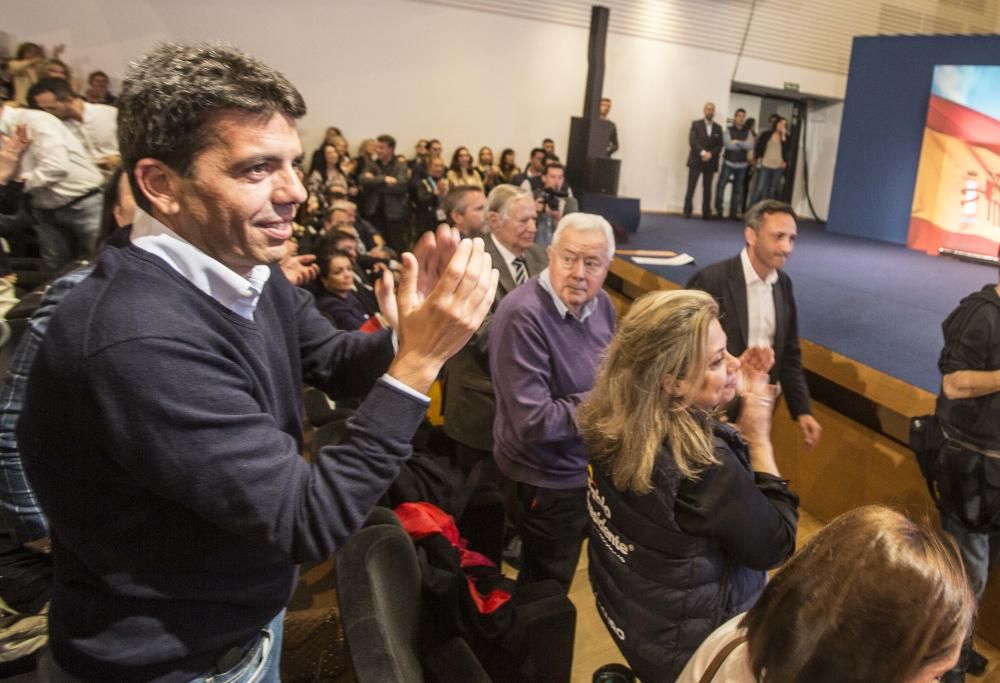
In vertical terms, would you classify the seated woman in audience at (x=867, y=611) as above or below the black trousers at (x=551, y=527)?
above

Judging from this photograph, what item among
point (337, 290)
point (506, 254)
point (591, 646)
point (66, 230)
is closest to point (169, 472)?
point (591, 646)

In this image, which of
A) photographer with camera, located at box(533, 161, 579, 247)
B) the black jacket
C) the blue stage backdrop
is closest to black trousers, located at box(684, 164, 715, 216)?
the blue stage backdrop

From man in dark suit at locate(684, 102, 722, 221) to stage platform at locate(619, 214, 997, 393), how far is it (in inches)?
53.5

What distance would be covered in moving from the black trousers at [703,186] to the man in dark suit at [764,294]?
8.43m

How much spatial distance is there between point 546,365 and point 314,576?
1151mm

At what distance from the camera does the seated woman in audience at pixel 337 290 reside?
315cm

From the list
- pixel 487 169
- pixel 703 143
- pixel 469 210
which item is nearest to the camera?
pixel 469 210

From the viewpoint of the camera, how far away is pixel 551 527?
2088mm

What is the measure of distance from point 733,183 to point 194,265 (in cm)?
1127

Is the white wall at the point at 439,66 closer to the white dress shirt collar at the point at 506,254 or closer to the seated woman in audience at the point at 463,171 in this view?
the seated woman in audience at the point at 463,171

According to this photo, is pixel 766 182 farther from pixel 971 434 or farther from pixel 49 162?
pixel 49 162

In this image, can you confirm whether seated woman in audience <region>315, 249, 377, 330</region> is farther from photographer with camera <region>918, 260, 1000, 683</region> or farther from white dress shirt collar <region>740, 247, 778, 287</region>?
photographer with camera <region>918, 260, 1000, 683</region>

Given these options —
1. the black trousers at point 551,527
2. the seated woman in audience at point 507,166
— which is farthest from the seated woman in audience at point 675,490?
the seated woman in audience at point 507,166

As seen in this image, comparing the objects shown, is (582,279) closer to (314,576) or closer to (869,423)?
(314,576)
